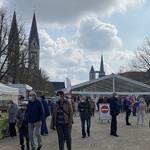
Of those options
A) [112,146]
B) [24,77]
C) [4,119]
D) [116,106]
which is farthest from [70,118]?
[24,77]

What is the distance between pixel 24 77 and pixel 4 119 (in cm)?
3598

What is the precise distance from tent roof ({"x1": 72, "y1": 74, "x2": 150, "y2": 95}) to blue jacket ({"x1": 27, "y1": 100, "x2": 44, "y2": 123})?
1488 inches

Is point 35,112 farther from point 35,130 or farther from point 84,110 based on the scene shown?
point 84,110

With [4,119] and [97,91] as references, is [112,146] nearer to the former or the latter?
[4,119]

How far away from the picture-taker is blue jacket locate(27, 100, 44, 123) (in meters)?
13.9

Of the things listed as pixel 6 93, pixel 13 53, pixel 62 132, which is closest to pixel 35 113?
pixel 62 132

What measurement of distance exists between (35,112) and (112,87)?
1536 inches

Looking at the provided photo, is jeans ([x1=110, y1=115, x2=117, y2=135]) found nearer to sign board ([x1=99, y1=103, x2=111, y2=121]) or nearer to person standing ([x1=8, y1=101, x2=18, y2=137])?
person standing ([x1=8, y1=101, x2=18, y2=137])

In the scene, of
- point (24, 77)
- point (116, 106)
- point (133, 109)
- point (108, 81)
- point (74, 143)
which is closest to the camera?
point (74, 143)

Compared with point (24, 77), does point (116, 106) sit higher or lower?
lower

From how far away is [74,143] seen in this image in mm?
17438

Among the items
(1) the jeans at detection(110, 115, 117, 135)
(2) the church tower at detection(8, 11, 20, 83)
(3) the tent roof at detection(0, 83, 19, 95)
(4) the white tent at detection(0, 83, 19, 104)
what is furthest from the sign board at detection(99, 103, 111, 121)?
(2) the church tower at detection(8, 11, 20, 83)

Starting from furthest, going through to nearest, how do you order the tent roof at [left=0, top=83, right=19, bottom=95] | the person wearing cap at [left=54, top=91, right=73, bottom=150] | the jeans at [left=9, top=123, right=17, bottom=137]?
the tent roof at [left=0, top=83, right=19, bottom=95] < the jeans at [left=9, top=123, right=17, bottom=137] < the person wearing cap at [left=54, top=91, right=73, bottom=150]

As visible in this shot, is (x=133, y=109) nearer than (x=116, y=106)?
No
